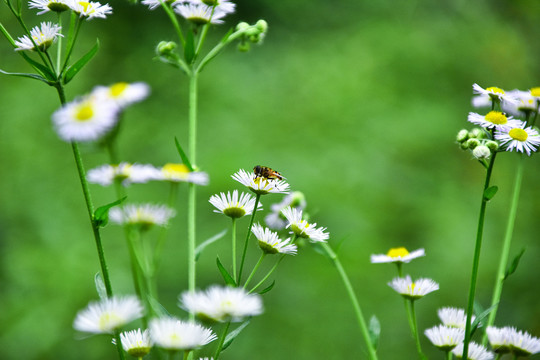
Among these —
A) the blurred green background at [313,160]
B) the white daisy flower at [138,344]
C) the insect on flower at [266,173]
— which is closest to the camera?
the white daisy flower at [138,344]

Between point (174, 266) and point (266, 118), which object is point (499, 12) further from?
point (174, 266)

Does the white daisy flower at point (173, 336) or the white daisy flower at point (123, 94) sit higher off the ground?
the white daisy flower at point (123, 94)

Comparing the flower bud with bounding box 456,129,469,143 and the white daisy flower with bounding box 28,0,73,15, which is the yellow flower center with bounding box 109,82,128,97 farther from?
the flower bud with bounding box 456,129,469,143

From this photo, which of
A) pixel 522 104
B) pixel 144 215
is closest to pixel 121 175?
pixel 144 215

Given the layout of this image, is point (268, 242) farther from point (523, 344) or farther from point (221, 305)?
point (523, 344)

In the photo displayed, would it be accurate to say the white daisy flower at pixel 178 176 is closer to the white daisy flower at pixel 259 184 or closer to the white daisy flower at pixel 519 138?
the white daisy flower at pixel 259 184

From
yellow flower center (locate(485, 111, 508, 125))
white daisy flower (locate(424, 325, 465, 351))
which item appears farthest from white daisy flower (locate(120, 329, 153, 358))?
yellow flower center (locate(485, 111, 508, 125))

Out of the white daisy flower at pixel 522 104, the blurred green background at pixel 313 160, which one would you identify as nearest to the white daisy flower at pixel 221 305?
the white daisy flower at pixel 522 104
